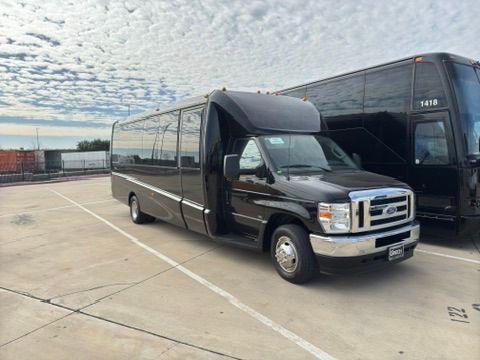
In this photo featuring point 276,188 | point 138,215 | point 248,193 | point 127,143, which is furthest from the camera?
point 127,143

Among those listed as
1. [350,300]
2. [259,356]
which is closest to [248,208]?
[350,300]

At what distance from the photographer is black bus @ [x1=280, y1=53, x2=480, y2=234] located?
690 centimetres

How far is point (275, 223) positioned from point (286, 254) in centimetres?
58

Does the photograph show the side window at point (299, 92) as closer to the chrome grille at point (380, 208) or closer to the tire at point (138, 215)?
the tire at point (138, 215)

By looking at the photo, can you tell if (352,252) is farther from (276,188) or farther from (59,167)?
(59,167)

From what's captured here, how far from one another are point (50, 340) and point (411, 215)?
4.78m

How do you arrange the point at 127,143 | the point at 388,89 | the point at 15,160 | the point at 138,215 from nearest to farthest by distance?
the point at 388,89, the point at 138,215, the point at 127,143, the point at 15,160

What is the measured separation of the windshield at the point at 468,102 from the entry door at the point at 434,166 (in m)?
0.31

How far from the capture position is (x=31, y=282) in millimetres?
5656

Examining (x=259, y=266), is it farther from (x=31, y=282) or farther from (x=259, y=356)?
(x=31, y=282)

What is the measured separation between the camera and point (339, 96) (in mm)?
9414

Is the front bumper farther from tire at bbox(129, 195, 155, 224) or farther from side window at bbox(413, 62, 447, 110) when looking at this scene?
tire at bbox(129, 195, 155, 224)

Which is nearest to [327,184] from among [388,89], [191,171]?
[191,171]

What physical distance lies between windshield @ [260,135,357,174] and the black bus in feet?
2.22
